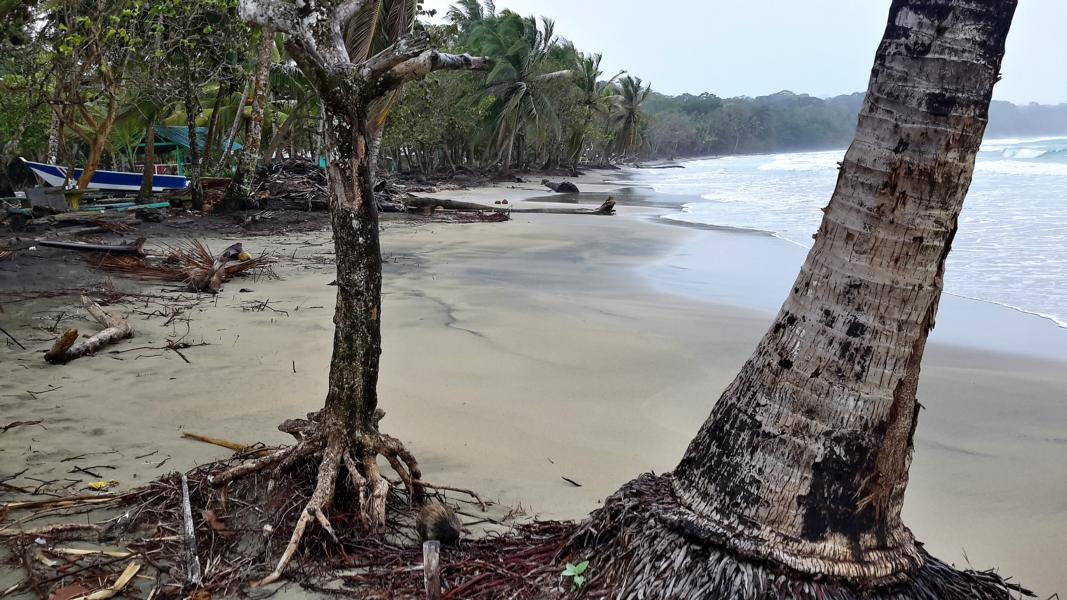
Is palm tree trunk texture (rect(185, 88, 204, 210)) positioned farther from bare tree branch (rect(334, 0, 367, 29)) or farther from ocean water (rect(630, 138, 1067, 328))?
bare tree branch (rect(334, 0, 367, 29))

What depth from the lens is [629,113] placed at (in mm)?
74125

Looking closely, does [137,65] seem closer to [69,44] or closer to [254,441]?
[69,44]

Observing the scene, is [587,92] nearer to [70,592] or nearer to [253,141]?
[253,141]

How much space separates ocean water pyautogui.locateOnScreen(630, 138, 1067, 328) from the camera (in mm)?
10406

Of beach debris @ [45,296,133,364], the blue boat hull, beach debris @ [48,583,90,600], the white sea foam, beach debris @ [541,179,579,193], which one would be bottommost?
beach debris @ [48,583,90,600]

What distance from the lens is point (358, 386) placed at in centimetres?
330

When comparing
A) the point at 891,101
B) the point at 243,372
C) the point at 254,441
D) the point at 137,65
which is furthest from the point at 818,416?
the point at 137,65

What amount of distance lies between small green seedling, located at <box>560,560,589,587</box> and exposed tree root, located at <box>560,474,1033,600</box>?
25 millimetres

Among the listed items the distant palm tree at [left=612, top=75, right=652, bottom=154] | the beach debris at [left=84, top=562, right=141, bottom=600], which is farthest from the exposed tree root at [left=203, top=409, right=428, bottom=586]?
the distant palm tree at [left=612, top=75, right=652, bottom=154]

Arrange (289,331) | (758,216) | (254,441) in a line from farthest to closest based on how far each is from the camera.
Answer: (758,216)
(289,331)
(254,441)

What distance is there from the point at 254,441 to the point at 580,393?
91.1 inches

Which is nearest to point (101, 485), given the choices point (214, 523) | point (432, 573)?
point (214, 523)

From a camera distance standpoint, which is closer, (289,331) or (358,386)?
(358,386)

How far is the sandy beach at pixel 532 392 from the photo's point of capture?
388 centimetres
